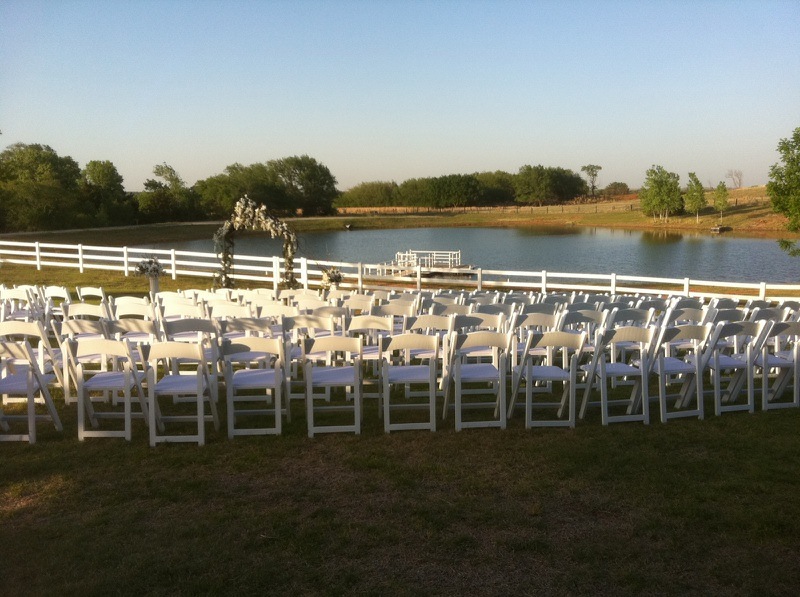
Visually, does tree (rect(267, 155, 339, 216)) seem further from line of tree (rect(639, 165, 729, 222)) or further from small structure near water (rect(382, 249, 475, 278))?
small structure near water (rect(382, 249, 475, 278))

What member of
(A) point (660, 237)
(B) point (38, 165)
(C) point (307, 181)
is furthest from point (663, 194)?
(B) point (38, 165)

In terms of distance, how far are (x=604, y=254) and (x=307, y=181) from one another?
6581 cm

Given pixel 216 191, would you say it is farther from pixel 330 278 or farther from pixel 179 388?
pixel 179 388

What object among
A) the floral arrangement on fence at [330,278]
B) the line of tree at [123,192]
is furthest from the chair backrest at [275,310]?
the line of tree at [123,192]

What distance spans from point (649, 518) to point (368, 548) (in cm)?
164

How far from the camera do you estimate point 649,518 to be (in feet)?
13.4

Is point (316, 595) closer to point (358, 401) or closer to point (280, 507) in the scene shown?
point (280, 507)

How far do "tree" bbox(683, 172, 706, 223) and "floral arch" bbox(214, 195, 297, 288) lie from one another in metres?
74.4

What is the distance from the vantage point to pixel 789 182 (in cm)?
2045

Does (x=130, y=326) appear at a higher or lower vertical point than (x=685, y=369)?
higher

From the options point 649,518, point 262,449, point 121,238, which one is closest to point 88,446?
point 262,449

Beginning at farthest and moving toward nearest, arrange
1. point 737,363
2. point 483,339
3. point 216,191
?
point 216,191
point 737,363
point 483,339

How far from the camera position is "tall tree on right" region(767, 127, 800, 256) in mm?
20109

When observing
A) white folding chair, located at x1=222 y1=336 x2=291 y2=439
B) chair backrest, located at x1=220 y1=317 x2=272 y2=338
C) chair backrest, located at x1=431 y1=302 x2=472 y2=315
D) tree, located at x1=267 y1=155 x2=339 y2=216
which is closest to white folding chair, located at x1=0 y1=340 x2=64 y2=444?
white folding chair, located at x1=222 y1=336 x2=291 y2=439
